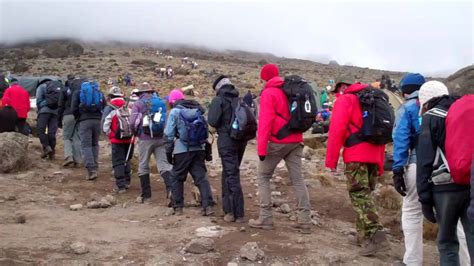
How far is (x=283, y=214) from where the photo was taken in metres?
7.64

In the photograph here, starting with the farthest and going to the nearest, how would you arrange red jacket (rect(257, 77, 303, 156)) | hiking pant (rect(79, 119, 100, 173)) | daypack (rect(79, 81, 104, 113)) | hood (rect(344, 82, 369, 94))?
hiking pant (rect(79, 119, 100, 173)), daypack (rect(79, 81, 104, 113)), red jacket (rect(257, 77, 303, 156)), hood (rect(344, 82, 369, 94))

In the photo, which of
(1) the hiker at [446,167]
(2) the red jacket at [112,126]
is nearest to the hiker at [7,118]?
(2) the red jacket at [112,126]

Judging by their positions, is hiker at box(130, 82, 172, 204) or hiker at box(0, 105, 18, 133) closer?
hiker at box(130, 82, 172, 204)

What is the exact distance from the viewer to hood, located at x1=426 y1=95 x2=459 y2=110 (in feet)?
13.5

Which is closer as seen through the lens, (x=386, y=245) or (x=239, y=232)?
(x=386, y=245)

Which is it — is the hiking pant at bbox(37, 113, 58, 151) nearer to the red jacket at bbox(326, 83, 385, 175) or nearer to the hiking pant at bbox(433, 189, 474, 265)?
the red jacket at bbox(326, 83, 385, 175)

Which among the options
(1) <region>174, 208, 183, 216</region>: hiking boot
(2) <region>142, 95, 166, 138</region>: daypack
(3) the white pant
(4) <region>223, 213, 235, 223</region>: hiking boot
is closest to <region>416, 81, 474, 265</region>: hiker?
(3) the white pant

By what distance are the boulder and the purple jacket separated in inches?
136

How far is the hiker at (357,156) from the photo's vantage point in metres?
5.56

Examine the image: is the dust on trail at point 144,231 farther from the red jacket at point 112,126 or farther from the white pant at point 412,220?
the red jacket at point 112,126

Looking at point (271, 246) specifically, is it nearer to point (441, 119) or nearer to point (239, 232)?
point (239, 232)

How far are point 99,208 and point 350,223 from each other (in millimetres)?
3801

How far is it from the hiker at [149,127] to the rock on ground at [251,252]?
308 cm

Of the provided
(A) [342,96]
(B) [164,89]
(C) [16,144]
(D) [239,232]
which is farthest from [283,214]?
(B) [164,89]
